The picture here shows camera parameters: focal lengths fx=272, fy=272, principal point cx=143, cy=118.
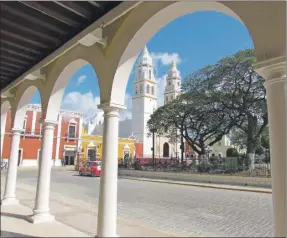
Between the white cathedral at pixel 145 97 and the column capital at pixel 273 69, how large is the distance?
47.0 m

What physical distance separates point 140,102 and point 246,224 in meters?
47.5

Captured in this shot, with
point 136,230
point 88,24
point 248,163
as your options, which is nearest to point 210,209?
point 136,230

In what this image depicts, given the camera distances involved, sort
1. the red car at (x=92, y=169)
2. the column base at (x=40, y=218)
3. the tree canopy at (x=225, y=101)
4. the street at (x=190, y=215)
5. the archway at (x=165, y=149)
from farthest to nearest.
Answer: the archway at (x=165, y=149)
the red car at (x=92, y=169)
the tree canopy at (x=225, y=101)
the street at (x=190, y=215)
the column base at (x=40, y=218)

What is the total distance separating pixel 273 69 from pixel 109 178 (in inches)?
101

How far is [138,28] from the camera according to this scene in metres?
3.43

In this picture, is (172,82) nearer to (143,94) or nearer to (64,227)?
(143,94)

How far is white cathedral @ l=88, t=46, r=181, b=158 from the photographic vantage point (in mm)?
50344

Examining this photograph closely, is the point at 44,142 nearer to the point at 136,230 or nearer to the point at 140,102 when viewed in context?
the point at 136,230

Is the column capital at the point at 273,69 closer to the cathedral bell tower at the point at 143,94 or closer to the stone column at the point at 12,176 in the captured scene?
the stone column at the point at 12,176

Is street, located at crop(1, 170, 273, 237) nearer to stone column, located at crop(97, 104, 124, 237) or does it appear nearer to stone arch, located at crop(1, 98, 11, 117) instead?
stone column, located at crop(97, 104, 124, 237)

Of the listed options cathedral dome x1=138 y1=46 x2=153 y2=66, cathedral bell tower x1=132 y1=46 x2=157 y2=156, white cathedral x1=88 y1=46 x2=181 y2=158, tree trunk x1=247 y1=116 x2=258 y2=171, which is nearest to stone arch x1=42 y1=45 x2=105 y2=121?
tree trunk x1=247 y1=116 x2=258 y2=171

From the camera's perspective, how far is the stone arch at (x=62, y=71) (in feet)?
14.1

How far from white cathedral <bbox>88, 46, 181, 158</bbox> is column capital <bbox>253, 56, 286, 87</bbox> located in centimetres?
4704

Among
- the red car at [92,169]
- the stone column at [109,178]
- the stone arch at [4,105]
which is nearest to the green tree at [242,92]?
the red car at [92,169]
